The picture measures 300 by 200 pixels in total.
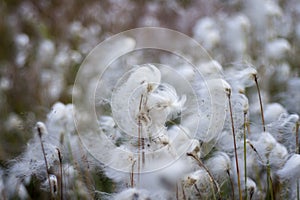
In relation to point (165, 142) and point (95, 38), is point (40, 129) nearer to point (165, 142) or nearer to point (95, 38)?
point (165, 142)

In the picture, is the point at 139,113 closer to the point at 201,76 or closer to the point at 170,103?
the point at 170,103

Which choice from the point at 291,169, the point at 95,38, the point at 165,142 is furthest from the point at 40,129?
the point at 95,38

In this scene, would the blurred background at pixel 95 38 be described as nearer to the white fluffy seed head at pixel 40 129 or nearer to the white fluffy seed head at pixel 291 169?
the white fluffy seed head at pixel 40 129

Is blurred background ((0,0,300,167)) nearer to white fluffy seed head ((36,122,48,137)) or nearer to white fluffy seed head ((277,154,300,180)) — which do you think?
white fluffy seed head ((36,122,48,137))

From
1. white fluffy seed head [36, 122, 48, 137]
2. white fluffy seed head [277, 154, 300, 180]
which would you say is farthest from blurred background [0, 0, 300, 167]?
white fluffy seed head [277, 154, 300, 180]

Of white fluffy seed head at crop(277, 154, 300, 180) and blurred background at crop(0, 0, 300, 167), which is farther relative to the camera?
blurred background at crop(0, 0, 300, 167)

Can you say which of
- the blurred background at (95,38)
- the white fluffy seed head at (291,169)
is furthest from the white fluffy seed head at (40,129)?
the white fluffy seed head at (291,169)

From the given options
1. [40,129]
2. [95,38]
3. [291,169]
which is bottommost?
[291,169]

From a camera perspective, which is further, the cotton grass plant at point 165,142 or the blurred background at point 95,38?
the blurred background at point 95,38
